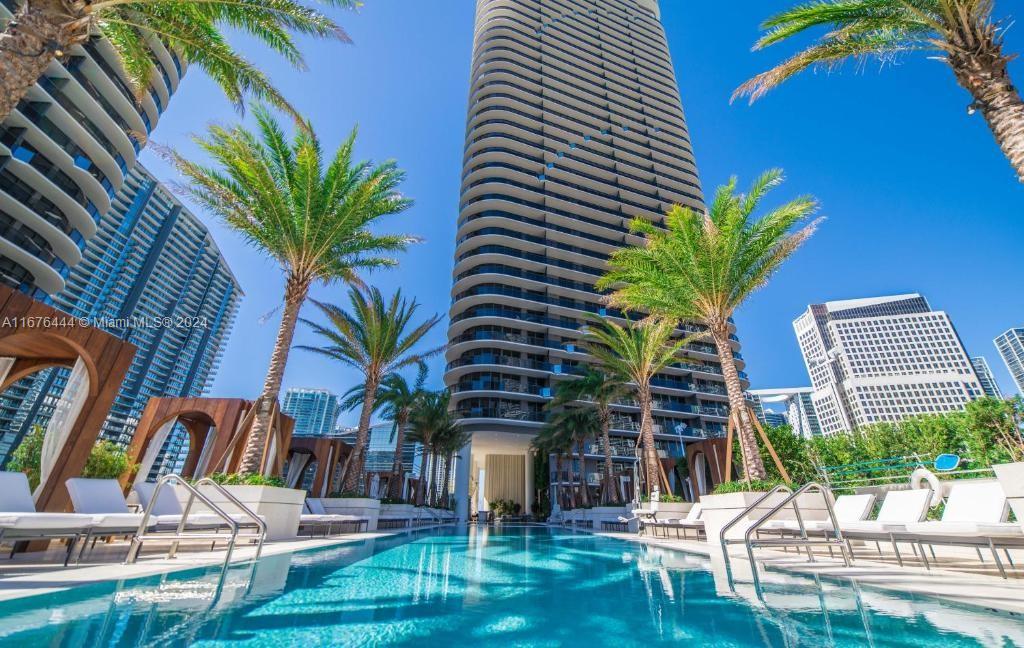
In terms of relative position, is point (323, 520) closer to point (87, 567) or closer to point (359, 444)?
point (359, 444)

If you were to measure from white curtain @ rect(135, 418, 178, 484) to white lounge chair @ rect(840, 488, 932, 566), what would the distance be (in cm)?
1988

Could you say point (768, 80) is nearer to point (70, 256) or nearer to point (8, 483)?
point (8, 483)

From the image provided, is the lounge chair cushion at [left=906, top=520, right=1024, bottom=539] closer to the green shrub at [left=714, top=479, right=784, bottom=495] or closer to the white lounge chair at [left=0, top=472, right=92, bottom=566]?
the green shrub at [left=714, top=479, right=784, bottom=495]

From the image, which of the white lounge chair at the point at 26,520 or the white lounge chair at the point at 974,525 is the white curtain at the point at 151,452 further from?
the white lounge chair at the point at 974,525

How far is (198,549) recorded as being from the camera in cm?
729

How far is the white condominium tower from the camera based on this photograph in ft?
→ 307

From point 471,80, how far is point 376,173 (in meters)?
49.9

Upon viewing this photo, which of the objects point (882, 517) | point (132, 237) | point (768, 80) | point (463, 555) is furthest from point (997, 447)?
point (132, 237)

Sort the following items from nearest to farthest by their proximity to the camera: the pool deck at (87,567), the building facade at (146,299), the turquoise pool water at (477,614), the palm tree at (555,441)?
the turquoise pool water at (477,614), the pool deck at (87,567), the palm tree at (555,441), the building facade at (146,299)

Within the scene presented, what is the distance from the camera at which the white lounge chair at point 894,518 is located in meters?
5.56

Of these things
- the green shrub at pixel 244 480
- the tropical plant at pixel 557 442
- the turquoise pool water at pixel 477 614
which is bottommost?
the turquoise pool water at pixel 477 614

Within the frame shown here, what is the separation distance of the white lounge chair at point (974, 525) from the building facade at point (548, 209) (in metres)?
24.3

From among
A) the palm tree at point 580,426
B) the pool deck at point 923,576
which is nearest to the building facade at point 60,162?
the palm tree at point 580,426

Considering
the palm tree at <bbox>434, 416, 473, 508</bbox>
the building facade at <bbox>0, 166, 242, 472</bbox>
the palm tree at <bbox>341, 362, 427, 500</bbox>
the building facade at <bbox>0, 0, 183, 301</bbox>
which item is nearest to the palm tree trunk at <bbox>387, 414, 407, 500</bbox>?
the palm tree at <bbox>341, 362, 427, 500</bbox>
